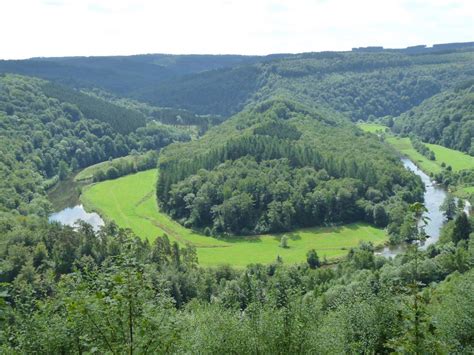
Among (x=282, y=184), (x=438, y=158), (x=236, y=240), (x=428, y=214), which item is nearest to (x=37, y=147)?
(x=282, y=184)

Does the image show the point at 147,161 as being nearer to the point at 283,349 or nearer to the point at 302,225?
the point at 302,225

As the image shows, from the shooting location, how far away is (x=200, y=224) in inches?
4429

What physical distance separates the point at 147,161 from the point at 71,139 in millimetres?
35989

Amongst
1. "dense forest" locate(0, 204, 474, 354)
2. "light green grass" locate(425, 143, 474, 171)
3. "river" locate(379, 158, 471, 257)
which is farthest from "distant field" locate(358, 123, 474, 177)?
"dense forest" locate(0, 204, 474, 354)

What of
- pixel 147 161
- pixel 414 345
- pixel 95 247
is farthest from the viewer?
pixel 147 161

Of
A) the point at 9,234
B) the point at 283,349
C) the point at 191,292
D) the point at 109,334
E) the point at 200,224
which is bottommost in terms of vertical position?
the point at 200,224

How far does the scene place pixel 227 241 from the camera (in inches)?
4021

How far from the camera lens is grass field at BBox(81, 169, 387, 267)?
90.0 metres

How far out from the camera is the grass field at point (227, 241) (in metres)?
90.0

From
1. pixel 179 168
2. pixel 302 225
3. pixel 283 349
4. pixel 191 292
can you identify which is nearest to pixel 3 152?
pixel 179 168

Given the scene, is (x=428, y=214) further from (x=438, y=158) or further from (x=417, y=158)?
(x=417, y=158)

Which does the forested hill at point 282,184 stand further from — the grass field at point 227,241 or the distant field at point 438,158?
the distant field at point 438,158

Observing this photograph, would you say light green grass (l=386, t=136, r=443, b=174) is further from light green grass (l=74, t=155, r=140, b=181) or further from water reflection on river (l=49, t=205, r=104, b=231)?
water reflection on river (l=49, t=205, r=104, b=231)

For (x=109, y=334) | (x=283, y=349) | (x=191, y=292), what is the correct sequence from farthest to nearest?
(x=191, y=292), (x=283, y=349), (x=109, y=334)
